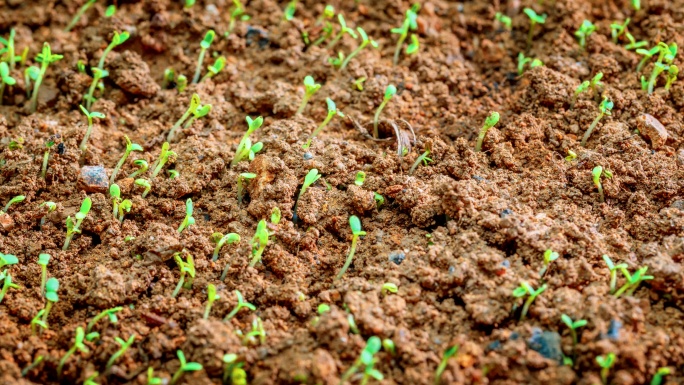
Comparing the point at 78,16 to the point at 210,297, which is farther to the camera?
the point at 78,16

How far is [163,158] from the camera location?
214 centimetres

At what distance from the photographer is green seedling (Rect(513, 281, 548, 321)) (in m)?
1.72

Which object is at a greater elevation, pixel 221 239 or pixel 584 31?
pixel 584 31

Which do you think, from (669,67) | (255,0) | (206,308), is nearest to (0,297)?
(206,308)

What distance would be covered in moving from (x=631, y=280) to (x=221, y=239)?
3.74 feet

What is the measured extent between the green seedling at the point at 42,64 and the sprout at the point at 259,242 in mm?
1002

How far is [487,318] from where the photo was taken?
5.66ft

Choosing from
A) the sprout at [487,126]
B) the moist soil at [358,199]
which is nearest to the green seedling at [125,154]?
the moist soil at [358,199]

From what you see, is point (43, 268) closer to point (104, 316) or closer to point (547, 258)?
point (104, 316)

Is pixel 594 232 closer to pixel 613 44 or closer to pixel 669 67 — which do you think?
pixel 669 67

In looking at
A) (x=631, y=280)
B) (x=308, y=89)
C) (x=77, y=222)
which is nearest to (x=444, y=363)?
(x=631, y=280)

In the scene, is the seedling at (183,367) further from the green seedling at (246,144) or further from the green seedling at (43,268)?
the green seedling at (246,144)

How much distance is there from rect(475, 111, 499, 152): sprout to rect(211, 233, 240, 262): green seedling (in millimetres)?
856

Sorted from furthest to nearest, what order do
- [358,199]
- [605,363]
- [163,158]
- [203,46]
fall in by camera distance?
[203,46] < [163,158] < [358,199] < [605,363]
